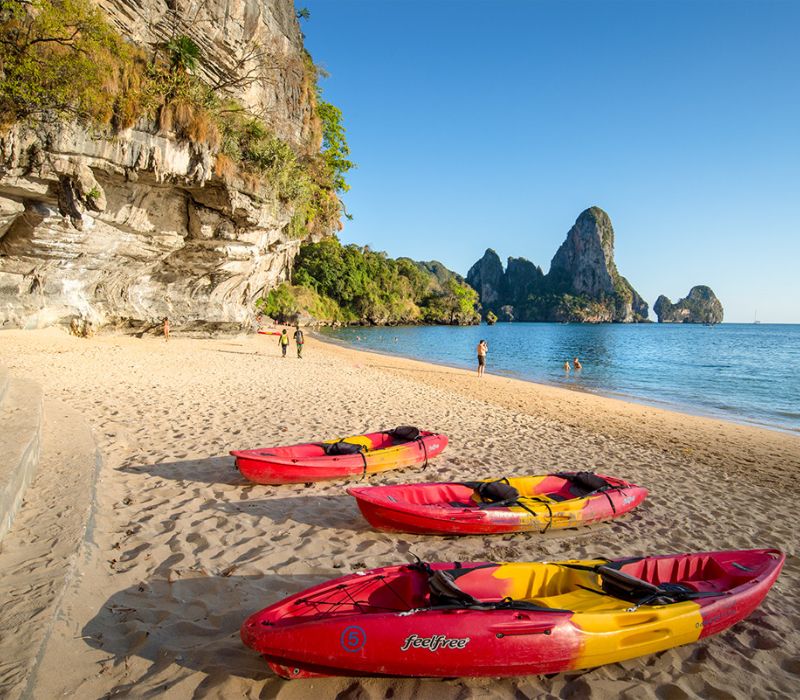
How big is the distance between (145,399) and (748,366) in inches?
1569

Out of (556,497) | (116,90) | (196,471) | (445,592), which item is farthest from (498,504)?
(116,90)

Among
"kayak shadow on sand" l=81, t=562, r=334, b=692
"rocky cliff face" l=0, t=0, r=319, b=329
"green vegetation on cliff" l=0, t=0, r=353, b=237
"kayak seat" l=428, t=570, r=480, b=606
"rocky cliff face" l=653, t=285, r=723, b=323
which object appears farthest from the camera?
"rocky cliff face" l=653, t=285, r=723, b=323

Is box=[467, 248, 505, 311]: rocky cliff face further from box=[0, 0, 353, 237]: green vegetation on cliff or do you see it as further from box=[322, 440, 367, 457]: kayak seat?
box=[322, 440, 367, 457]: kayak seat

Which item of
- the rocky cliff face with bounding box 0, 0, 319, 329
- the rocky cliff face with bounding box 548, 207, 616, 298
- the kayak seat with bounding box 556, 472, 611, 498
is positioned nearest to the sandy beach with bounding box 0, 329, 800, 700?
the kayak seat with bounding box 556, 472, 611, 498

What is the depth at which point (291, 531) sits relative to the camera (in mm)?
5078

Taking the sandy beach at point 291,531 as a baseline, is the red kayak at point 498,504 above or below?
above

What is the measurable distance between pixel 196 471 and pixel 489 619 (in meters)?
5.10

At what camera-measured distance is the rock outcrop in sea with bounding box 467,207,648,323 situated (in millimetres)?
141000

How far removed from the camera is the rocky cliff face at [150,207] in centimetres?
1342

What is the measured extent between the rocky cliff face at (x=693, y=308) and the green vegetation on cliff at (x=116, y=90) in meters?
181

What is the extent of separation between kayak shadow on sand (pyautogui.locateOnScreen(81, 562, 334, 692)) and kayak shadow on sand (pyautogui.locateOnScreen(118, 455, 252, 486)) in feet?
7.61

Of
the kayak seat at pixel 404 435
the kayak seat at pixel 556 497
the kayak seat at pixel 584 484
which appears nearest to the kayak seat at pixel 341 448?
the kayak seat at pixel 404 435

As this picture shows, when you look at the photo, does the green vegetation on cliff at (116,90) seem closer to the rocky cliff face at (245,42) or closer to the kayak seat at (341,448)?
the rocky cliff face at (245,42)

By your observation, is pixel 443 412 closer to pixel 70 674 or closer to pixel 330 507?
pixel 330 507
